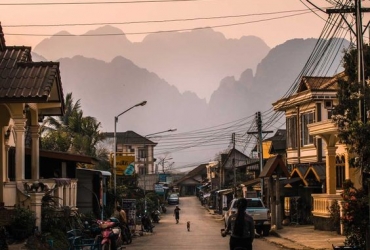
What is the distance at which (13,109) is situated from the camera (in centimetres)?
2142

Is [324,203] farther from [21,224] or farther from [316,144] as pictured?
[21,224]

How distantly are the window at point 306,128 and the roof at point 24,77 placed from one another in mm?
23940

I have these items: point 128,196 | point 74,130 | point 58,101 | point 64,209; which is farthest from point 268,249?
point 74,130

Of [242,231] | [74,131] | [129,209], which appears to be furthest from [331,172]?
[74,131]

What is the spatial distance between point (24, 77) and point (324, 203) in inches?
700

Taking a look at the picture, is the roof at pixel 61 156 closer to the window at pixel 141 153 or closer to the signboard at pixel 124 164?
the signboard at pixel 124 164

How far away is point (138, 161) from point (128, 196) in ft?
245

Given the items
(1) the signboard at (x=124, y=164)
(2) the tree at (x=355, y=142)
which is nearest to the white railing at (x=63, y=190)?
(2) the tree at (x=355, y=142)

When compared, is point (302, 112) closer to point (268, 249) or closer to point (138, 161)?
point (268, 249)

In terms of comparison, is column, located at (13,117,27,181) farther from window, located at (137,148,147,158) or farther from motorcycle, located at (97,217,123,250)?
window, located at (137,148,147,158)

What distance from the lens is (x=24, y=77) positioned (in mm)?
21734

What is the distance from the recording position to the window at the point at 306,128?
148ft

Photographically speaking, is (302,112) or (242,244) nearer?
(242,244)

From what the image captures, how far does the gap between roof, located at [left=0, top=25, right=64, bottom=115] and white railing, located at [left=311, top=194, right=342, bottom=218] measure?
583 inches
